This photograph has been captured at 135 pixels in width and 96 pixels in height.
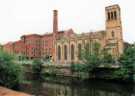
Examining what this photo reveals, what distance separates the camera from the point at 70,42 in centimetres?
7012

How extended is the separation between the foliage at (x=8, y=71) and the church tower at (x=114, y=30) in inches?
1312

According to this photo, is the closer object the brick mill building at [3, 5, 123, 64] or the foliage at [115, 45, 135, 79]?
the foliage at [115, 45, 135, 79]

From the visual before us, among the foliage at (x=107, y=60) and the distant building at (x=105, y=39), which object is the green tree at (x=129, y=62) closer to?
the foliage at (x=107, y=60)

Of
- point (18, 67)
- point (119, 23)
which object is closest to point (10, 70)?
point (18, 67)

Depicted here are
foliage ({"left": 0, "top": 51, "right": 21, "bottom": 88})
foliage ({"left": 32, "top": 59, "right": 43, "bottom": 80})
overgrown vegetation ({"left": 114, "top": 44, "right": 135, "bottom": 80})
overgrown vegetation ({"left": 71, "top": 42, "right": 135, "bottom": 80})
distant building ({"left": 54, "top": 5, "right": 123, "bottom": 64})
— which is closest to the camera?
foliage ({"left": 0, "top": 51, "right": 21, "bottom": 88})

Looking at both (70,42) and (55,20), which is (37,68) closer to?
(70,42)

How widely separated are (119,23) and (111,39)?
4.81 m

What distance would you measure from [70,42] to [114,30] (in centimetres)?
1570

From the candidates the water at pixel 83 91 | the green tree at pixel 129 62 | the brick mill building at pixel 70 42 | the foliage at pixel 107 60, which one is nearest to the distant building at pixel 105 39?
the brick mill building at pixel 70 42

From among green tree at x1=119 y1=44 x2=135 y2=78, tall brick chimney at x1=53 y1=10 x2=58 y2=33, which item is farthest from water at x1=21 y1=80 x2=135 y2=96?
tall brick chimney at x1=53 y1=10 x2=58 y2=33

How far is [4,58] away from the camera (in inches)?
1187

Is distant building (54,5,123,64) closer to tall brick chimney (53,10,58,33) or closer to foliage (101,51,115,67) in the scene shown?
foliage (101,51,115,67)

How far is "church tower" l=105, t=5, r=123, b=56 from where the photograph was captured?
193 ft

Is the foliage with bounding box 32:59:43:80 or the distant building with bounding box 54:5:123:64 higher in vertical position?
the distant building with bounding box 54:5:123:64
